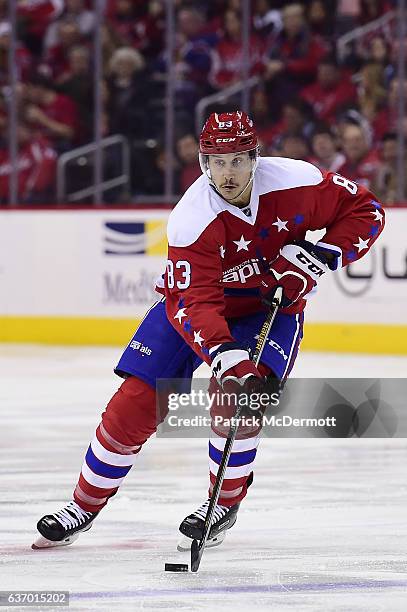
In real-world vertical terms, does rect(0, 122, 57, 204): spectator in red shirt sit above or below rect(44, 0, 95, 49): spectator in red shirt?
below

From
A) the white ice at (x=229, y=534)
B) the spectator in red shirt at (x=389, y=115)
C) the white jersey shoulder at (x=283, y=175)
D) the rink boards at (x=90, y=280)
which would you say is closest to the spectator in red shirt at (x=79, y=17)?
the rink boards at (x=90, y=280)

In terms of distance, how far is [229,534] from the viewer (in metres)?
3.93

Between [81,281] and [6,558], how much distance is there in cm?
595

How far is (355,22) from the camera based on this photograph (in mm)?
9469

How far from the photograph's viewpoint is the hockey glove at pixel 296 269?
3715 millimetres

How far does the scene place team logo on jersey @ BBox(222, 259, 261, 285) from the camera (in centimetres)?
376

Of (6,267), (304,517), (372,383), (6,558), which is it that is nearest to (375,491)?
(304,517)

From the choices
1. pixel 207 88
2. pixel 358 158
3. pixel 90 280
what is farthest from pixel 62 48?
pixel 358 158

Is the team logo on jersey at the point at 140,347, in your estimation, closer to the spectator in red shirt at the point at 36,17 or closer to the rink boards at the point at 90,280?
the rink boards at the point at 90,280

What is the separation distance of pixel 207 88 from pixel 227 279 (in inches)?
236

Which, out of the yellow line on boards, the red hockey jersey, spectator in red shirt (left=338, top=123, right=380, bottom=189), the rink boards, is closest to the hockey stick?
the red hockey jersey

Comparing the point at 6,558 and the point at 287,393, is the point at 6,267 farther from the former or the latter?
the point at 6,558

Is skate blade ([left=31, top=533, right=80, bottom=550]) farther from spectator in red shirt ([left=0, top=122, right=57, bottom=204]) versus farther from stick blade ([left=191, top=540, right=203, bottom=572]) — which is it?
spectator in red shirt ([left=0, top=122, right=57, bottom=204])

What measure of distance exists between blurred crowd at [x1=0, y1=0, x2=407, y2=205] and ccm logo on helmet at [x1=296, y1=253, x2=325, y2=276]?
16.9 feet
